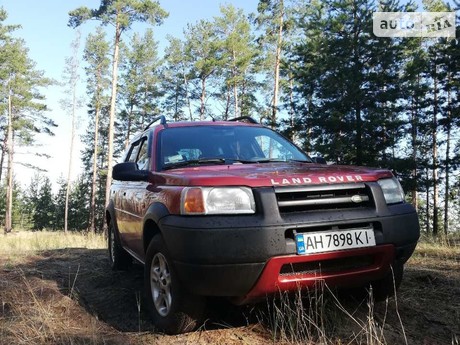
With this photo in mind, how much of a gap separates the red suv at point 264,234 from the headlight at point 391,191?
1 cm

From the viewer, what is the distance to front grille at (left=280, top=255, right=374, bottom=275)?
8.85ft

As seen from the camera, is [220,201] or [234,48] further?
[234,48]

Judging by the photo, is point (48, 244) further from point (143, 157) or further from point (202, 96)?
point (202, 96)

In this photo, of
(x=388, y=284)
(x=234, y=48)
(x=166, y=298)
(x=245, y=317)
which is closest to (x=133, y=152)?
(x=166, y=298)

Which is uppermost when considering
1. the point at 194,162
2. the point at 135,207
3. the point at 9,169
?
the point at 9,169

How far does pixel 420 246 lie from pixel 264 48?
24.2m

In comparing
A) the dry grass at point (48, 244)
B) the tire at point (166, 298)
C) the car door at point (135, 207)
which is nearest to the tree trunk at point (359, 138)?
the dry grass at point (48, 244)

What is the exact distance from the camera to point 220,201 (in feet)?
8.82

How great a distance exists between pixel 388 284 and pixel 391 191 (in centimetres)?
78

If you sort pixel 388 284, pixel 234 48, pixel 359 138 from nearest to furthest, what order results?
pixel 388 284 < pixel 359 138 < pixel 234 48

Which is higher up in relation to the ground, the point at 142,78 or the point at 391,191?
the point at 142,78

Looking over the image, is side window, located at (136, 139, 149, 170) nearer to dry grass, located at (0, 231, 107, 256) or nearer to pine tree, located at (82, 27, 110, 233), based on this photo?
dry grass, located at (0, 231, 107, 256)

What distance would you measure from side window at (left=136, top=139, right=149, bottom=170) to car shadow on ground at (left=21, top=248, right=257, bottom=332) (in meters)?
1.33

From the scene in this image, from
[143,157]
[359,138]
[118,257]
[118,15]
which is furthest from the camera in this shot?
[118,15]
